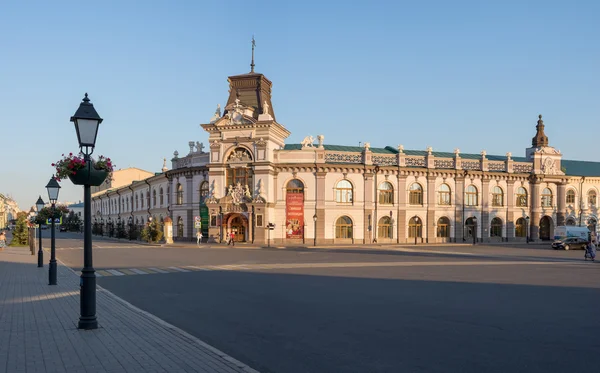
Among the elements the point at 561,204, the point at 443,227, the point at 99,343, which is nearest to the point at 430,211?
the point at 443,227

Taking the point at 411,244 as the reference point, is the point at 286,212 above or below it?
above

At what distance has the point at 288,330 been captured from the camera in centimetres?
1024

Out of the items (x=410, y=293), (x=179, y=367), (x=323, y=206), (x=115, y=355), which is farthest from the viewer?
(x=323, y=206)

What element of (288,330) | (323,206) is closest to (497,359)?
(288,330)

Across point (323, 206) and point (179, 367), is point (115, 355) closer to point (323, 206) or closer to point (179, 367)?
point (179, 367)

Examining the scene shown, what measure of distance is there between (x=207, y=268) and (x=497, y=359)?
18783 mm

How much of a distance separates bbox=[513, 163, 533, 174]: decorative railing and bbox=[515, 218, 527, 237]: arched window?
587 cm

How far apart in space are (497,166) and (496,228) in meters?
7.44

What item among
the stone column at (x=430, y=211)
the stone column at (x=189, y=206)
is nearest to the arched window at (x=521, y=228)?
the stone column at (x=430, y=211)

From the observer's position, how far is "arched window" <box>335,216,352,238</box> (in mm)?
53000

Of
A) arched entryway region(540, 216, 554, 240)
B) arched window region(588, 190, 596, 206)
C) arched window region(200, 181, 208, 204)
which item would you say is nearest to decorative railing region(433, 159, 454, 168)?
arched entryway region(540, 216, 554, 240)

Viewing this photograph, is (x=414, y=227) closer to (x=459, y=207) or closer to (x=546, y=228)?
(x=459, y=207)

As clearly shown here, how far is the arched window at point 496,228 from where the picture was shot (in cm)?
5912

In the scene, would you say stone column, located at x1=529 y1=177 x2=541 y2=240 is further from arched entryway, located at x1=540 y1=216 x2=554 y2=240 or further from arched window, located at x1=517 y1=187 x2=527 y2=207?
arched entryway, located at x1=540 y1=216 x2=554 y2=240
